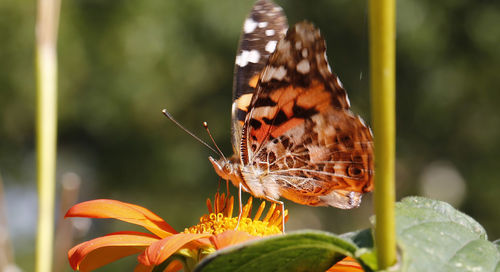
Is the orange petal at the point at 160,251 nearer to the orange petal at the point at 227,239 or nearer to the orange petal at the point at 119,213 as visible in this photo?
the orange petal at the point at 227,239

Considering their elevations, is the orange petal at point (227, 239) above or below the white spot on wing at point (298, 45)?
below

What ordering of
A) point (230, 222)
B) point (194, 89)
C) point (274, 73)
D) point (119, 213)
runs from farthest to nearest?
1. point (194, 89)
2. point (274, 73)
3. point (230, 222)
4. point (119, 213)

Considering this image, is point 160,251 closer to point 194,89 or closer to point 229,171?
point 229,171

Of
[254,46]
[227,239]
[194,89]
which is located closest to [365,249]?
[227,239]

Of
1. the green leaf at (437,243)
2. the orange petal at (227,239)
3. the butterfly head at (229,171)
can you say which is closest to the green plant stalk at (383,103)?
the green leaf at (437,243)

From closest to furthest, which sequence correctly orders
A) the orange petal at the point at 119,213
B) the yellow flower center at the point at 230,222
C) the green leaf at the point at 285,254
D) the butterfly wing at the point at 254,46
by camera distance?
the green leaf at the point at 285,254 < the orange petal at the point at 119,213 < the yellow flower center at the point at 230,222 < the butterfly wing at the point at 254,46

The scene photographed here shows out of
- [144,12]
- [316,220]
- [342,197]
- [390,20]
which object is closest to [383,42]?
[390,20]

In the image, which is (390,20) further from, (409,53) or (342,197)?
(409,53)
